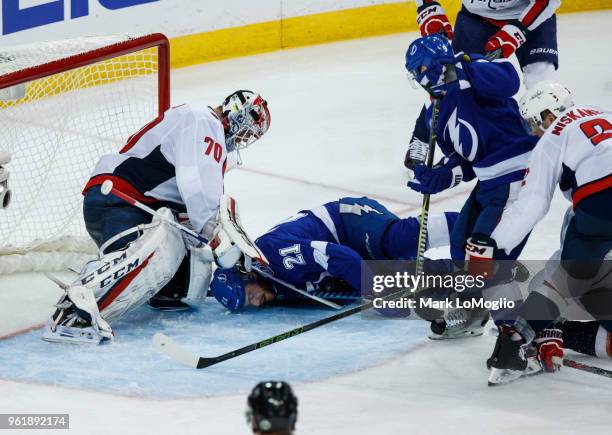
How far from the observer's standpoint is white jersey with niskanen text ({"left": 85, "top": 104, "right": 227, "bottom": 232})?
13.0 ft

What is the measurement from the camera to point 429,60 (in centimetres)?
369

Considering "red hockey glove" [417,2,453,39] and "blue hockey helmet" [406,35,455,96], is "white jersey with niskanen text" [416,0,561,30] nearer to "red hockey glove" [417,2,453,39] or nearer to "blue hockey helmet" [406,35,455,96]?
"red hockey glove" [417,2,453,39]

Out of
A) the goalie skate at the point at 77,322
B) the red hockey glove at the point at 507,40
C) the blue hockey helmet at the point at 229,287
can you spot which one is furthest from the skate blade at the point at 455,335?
the red hockey glove at the point at 507,40

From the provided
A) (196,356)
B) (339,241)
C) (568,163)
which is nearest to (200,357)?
(196,356)

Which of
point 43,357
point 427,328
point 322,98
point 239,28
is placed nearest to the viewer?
point 43,357

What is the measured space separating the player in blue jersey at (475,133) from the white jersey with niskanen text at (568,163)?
0.31 metres

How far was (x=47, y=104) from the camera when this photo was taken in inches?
194

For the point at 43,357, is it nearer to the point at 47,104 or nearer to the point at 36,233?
the point at 36,233

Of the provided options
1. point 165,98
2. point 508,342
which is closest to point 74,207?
point 165,98

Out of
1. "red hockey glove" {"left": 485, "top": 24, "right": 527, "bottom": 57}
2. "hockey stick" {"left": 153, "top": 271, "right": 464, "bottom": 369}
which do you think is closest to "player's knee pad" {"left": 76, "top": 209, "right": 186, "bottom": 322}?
"hockey stick" {"left": 153, "top": 271, "right": 464, "bottom": 369}

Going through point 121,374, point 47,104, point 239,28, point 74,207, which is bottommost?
point 121,374

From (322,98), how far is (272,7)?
948 mm

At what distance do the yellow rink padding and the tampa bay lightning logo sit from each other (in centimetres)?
411

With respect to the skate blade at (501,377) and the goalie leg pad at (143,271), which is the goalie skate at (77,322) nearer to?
the goalie leg pad at (143,271)
